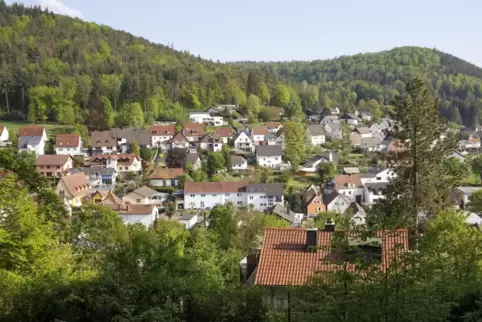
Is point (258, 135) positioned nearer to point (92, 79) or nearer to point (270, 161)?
point (270, 161)

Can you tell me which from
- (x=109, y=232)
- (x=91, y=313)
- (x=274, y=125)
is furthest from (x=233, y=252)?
(x=274, y=125)

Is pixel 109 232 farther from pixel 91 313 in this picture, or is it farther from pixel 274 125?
pixel 274 125

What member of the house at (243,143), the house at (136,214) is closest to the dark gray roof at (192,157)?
the house at (243,143)

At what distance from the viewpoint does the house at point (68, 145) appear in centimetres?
5028

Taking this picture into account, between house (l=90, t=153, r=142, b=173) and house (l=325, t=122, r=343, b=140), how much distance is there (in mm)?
26507

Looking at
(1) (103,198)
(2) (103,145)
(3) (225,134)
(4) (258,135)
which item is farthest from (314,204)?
(2) (103,145)

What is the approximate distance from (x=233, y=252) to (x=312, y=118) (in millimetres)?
57148

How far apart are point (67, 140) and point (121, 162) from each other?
27.9 ft

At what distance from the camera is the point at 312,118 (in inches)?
2901

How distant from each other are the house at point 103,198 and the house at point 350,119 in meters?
44.5

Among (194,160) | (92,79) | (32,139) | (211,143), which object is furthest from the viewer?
(92,79)

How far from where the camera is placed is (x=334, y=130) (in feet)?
210

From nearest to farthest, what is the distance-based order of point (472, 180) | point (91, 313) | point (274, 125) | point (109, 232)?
1. point (91, 313)
2. point (109, 232)
3. point (472, 180)
4. point (274, 125)

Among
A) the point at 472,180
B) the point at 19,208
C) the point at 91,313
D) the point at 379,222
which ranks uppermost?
the point at 379,222
